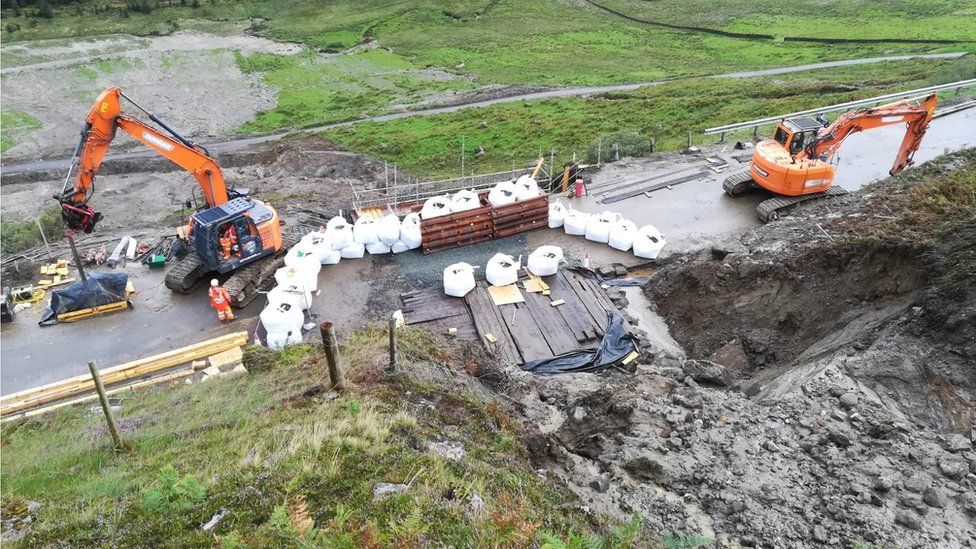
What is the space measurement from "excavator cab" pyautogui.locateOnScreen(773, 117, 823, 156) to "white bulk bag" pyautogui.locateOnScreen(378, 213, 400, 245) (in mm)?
12330

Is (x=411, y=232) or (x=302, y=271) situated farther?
(x=411, y=232)

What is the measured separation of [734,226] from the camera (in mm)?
17000

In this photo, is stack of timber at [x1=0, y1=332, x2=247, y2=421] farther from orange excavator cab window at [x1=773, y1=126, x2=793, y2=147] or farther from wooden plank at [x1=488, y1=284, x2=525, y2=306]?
orange excavator cab window at [x1=773, y1=126, x2=793, y2=147]

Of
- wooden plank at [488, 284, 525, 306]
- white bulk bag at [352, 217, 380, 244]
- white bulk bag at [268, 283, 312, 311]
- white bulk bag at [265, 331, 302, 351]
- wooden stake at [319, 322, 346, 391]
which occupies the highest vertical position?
wooden stake at [319, 322, 346, 391]

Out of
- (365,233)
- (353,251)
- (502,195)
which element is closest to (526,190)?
(502,195)

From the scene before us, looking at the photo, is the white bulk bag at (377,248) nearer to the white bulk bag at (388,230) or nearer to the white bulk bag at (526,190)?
the white bulk bag at (388,230)

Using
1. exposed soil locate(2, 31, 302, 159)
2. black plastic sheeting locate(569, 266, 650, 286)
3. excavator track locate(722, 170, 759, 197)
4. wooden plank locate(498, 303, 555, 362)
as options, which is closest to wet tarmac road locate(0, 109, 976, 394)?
excavator track locate(722, 170, 759, 197)

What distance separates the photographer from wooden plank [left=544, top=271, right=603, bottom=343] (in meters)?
12.6

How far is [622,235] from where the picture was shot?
15656 mm

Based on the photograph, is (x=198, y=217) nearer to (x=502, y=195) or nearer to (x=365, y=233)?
(x=365, y=233)

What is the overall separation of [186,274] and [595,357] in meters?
10.8

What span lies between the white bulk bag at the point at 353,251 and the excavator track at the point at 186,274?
3667mm

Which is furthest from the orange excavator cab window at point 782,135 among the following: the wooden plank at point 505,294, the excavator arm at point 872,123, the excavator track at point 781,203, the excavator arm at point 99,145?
the excavator arm at point 99,145

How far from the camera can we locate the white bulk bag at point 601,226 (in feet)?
52.4
